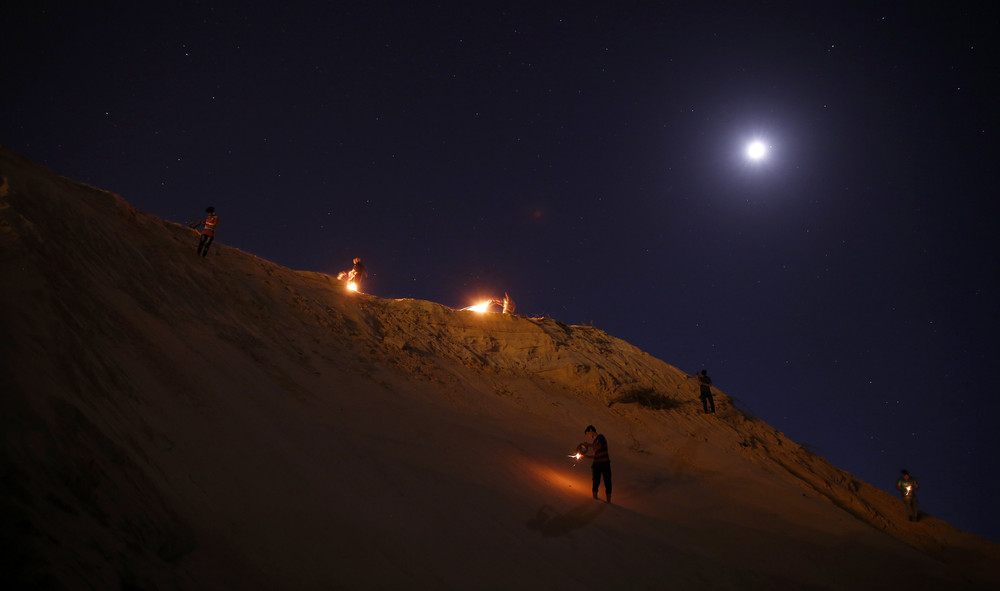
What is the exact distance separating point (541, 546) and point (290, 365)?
17.8 feet

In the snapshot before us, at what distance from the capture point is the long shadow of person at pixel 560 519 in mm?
6301

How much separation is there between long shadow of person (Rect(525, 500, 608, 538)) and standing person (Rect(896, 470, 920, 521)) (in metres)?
9.77

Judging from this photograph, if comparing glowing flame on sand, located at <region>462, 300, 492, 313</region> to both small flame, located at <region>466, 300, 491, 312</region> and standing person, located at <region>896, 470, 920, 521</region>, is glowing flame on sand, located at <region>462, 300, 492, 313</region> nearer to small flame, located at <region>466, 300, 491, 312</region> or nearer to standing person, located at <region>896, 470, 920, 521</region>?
small flame, located at <region>466, 300, 491, 312</region>

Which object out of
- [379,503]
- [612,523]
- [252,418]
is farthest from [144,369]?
[612,523]

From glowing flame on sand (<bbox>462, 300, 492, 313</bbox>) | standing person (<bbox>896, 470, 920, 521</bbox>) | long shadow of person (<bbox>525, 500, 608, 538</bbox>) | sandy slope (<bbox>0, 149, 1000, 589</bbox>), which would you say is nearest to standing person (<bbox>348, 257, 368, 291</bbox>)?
sandy slope (<bbox>0, 149, 1000, 589</bbox>)

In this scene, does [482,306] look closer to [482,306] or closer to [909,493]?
[482,306]

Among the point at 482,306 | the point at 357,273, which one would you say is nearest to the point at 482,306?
the point at 482,306

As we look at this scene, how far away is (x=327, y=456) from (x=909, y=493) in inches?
558

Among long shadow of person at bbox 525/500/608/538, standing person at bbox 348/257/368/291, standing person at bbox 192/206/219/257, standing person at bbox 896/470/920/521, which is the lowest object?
long shadow of person at bbox 525/500/608/538

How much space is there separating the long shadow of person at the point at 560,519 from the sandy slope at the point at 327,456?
5 cm

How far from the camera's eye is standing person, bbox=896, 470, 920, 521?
1230cm

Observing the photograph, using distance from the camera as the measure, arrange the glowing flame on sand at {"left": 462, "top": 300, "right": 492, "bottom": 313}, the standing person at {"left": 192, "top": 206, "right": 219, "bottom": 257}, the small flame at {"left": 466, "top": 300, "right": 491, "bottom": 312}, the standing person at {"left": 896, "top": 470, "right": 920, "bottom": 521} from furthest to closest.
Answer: the small flame at {"left": 466, "top": 300, "right": 491, "bottom": 312} → the glowing flame on sand at {"left": 462, "top": 300, "right": 492, "bottom": 313} → the standing person at {"left": 896, "top": 470, "right": 920, "bottom": 521} → the standing person at {"left": 192, "top": 206, "right": 219, "bottom": 257}

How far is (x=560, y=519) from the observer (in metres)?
6.84

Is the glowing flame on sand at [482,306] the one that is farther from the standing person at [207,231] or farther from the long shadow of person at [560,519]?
the long shadow of person at [560,519]
